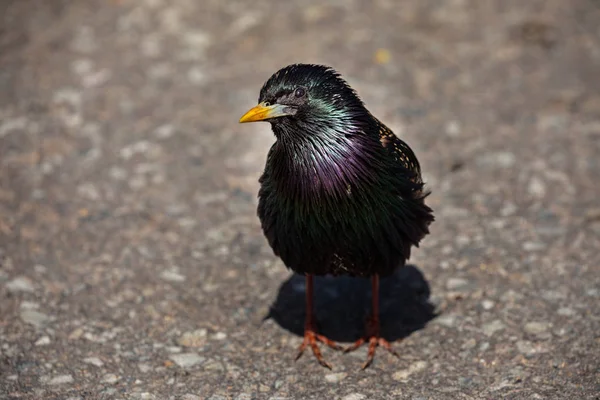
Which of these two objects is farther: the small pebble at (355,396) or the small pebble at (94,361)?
the small pebble at (94,361)

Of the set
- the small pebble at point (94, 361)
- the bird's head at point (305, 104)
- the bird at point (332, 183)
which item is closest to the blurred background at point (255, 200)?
the small pebble at point (94, 361)

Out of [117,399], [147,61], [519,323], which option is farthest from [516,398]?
[147,61]

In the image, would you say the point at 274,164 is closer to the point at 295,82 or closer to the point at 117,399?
the point at 295,82

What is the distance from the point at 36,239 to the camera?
6.07 metres

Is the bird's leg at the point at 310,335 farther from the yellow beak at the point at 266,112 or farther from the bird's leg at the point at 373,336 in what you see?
the yellow beak at the point at 266,112

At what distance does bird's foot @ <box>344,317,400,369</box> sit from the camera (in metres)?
5.07

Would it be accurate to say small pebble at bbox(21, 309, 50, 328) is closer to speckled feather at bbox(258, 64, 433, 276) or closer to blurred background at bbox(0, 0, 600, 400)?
blurred background at bbox(0, 0, 600, 400)

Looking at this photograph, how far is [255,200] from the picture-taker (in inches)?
261

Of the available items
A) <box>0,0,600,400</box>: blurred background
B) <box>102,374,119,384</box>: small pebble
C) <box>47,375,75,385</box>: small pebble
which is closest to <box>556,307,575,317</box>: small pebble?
<box>0,0,600,400</box>: blurred background

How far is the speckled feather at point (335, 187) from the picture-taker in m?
4.50

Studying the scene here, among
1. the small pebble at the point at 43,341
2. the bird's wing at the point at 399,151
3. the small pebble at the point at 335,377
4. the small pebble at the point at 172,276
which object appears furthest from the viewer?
the small pebble at the point at 172,276

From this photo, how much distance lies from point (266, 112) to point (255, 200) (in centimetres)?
224

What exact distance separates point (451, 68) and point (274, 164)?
148 inches

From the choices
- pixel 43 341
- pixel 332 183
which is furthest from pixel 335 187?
pixel 43 341
